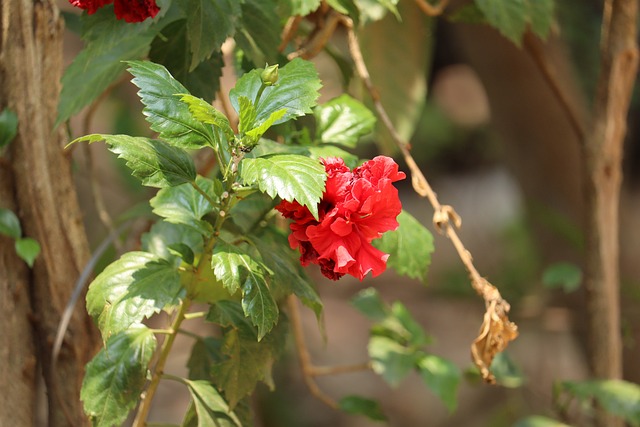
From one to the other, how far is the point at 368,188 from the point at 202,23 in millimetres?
240

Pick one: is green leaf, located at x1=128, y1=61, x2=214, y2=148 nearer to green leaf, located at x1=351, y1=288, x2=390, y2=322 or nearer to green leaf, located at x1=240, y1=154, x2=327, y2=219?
green leaf, located at x1=240, y1=154, x2=327, y2=219

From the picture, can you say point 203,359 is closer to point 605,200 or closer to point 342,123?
point 342,123

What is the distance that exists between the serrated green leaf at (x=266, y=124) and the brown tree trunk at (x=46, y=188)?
1.05ft

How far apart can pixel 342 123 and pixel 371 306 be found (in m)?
0.45

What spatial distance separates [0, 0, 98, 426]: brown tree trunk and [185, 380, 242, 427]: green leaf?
0.64ft

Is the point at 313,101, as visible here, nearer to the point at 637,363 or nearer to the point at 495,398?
the point at 637,363

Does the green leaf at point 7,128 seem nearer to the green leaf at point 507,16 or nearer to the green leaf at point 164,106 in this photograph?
the green leaf at point 164,106

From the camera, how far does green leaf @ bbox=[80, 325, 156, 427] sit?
69 centimetres

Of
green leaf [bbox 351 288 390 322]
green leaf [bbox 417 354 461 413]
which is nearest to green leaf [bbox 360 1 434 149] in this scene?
green leaf [bbox 351 288 390 322]

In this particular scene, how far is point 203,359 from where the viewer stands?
84 centimetres

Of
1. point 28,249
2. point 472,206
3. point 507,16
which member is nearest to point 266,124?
point 28,249

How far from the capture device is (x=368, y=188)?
23.9 inches

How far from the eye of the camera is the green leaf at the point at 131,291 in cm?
64

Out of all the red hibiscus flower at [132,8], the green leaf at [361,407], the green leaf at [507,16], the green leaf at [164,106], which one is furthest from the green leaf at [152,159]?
the green leaf at [361,407]
